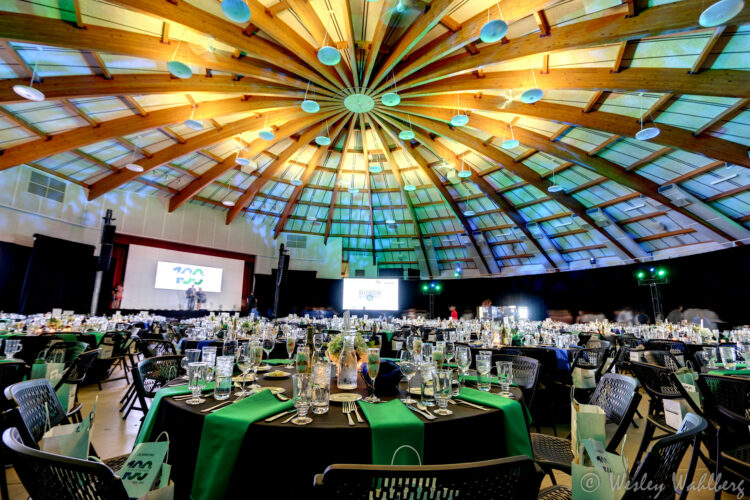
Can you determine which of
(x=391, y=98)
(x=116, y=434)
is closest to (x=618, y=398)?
(x=116, y=434)

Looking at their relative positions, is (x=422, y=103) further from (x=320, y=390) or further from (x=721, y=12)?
(x=320, y=390)

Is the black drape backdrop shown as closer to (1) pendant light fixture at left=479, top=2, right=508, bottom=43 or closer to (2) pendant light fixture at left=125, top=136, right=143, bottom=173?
(2) pendant light fixture at left=125, top=136, right=143, bottom=173

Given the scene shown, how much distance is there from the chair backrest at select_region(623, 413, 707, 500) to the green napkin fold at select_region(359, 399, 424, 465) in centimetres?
74

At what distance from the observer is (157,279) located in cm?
1495

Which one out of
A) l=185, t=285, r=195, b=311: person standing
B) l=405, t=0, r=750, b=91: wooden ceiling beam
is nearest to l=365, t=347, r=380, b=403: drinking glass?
l=405, t=0, r=750, b=91: wooden ceiling beam

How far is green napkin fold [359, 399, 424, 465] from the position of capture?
1.43 metres

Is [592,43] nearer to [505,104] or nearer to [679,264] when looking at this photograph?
[505,104]

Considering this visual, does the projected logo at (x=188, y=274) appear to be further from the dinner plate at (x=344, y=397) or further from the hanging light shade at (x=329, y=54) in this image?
the dinner plate at (x=344, y=397)

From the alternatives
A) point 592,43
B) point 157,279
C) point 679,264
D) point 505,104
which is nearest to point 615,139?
point 505,104

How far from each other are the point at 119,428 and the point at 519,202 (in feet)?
54.6

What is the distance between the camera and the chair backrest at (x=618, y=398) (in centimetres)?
190

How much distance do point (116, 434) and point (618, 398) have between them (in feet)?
15.8

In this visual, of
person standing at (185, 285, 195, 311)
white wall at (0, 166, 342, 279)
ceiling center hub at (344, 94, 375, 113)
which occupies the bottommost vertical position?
person standing at (185, 285, 195, 311)

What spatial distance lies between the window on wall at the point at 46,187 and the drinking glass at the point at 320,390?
14753mm
